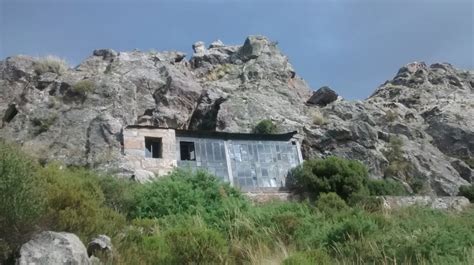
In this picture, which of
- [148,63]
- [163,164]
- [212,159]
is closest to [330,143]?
[212,159]

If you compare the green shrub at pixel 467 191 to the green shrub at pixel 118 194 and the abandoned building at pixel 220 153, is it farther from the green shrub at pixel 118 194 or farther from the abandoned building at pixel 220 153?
the green shrub at pixel 118 194

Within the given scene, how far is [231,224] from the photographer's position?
10273 millimetres

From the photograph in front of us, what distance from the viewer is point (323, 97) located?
1646 inches

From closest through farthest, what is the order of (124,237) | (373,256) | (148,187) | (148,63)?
(373,256), (124,237), (148,187), (148,63)

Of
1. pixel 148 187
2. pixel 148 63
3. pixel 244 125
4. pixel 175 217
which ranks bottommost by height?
pixel 175 217

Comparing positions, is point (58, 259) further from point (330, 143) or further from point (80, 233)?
point (330, 143)

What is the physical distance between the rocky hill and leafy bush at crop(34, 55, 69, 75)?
0.25 ft

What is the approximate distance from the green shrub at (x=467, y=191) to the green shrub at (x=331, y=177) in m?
6.01

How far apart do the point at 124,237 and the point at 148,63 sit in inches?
1117

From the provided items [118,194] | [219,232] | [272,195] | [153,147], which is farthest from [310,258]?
[153,147]

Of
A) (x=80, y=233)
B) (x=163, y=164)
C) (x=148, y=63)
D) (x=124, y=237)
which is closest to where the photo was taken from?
(x=80, y=233)

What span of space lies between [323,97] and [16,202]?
3641 centimetres

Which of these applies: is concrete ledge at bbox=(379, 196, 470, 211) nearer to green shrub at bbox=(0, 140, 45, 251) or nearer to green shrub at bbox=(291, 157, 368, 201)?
green shrub at bbox=(291, 157, 368, 201)

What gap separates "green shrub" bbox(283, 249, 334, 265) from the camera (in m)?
7.20
